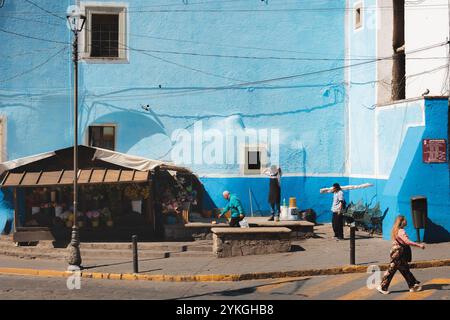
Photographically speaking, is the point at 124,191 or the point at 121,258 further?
the point at 124,191

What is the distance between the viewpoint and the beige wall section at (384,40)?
22.9m

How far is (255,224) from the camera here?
21.1 meters

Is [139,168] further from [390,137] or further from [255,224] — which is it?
[390,137]

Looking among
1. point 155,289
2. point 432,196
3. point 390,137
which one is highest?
point 390,137

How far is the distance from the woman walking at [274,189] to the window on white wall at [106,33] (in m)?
6.48

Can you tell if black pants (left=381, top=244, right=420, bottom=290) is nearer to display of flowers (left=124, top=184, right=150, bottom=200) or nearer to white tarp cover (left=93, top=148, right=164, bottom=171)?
white tarp cover (left=93, top=148, right=164, bottom=171)

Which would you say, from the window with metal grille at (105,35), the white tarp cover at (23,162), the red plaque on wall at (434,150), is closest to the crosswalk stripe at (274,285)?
the red plaque on wall at (434,150)

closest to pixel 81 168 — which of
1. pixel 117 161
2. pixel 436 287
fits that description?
pixel 117 161

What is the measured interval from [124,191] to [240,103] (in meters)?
5.43

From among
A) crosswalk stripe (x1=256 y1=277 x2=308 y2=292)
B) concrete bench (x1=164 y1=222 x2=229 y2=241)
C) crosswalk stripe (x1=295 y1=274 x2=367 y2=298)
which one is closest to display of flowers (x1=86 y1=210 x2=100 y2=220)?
concrete bench (x1=164 y1=222 x2=229 y2=241)

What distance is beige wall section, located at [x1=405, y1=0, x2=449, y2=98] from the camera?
20.2 metres

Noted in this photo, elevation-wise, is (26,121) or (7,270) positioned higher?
(26,121)

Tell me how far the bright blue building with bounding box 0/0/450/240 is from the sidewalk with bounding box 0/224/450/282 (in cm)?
464
